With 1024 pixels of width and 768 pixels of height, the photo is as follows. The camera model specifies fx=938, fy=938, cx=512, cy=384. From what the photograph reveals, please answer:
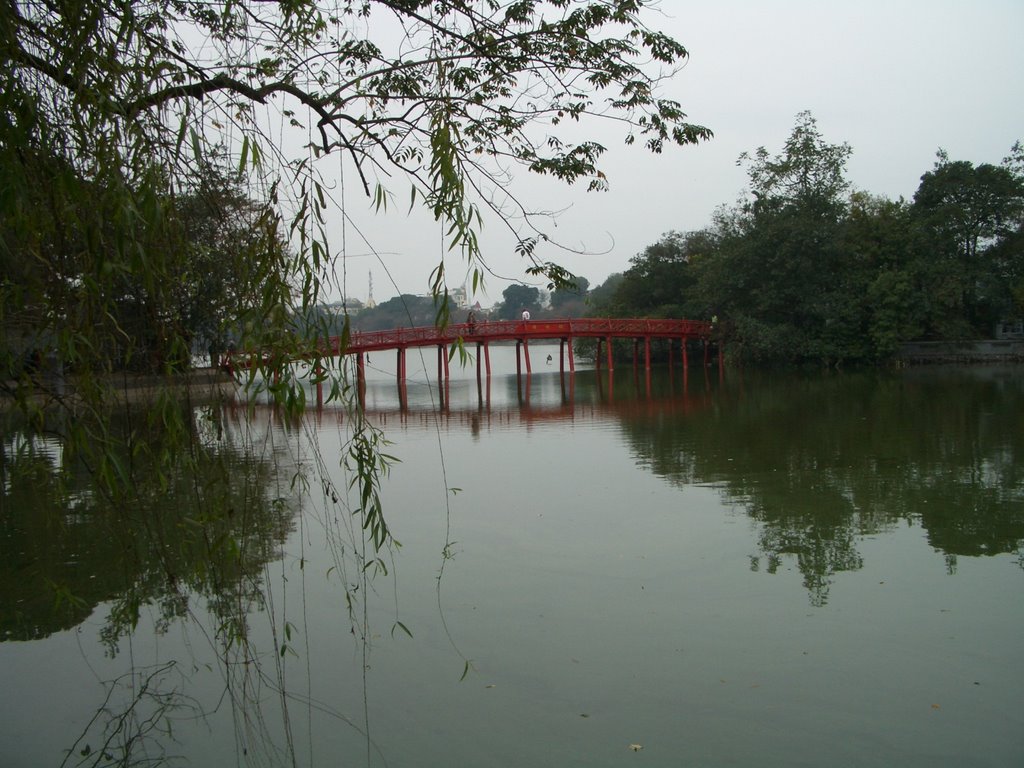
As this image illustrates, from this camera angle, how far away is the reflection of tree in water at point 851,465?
6.37 m

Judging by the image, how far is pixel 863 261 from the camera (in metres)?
28.9

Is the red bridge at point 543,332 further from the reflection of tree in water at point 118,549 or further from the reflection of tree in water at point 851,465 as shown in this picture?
the reflection of tree in water at point 118,549

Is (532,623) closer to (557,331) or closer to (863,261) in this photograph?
(557,331)

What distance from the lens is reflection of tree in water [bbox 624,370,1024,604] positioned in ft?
20.9

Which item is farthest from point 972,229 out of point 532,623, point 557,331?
point 532,623

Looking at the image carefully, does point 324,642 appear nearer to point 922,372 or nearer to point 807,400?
point 807,400

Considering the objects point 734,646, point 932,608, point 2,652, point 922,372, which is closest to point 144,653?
point 2,652

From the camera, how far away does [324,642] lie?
470 centimetres

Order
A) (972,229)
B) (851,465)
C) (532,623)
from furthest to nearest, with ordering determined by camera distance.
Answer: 1. (972,229)
2. (851,465)
3. (532,623)

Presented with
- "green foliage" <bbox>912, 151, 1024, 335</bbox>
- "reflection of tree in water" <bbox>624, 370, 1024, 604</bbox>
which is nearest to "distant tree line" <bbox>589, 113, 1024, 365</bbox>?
"green foliage" <bbox>912, 151, 1024, 335</bbox>

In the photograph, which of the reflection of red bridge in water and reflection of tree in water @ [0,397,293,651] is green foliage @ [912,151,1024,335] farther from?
reflection of tree in water @ [0,397,293,651]

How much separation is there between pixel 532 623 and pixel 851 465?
5.67 meters

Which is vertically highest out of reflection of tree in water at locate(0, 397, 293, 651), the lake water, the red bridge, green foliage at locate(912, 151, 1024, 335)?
green foliage at locate(912, 151, 1024, 335)

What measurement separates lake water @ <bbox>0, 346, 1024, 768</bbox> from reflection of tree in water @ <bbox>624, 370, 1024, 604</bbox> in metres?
0.06
